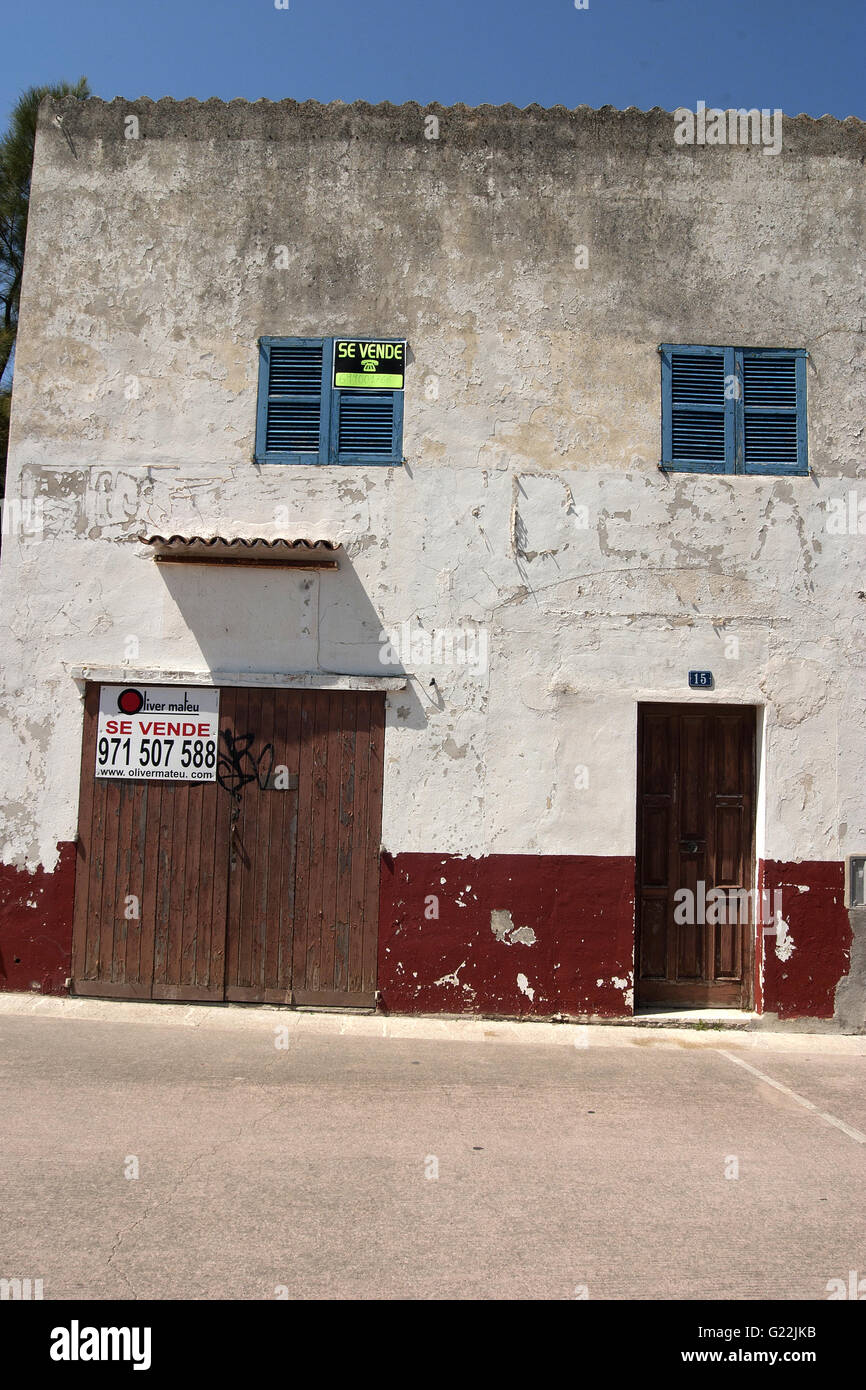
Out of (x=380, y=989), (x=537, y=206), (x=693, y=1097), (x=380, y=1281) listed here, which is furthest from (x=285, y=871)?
(x=537, y=206)

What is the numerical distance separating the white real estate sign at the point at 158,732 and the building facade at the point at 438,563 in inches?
1.1

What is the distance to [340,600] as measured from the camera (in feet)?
27.4

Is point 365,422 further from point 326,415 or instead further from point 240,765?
point 240,765

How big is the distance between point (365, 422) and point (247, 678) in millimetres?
2348

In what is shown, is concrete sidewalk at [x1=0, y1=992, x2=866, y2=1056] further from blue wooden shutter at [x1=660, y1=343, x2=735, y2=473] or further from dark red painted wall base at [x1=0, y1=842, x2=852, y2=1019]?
blue wooden shutter at [x1=660, y1=343, x2=735, y2=473]

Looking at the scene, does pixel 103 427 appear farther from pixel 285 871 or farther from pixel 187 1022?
pixel 187 1022

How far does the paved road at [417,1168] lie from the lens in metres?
3.86

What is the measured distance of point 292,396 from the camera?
28.0 ft

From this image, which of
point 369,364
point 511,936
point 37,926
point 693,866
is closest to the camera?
point 511,936

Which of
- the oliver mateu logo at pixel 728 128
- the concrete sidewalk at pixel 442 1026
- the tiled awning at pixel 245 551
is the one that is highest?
the oliver mateu logo at pixel 728 128

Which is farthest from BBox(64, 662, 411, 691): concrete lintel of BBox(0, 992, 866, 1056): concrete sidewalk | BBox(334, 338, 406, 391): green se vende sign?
BBox(0, 992, 866, 1056): concrete sidewalk

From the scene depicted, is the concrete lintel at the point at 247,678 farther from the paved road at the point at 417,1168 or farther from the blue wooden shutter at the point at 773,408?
the blue wooden shutter at the point at 773,408
